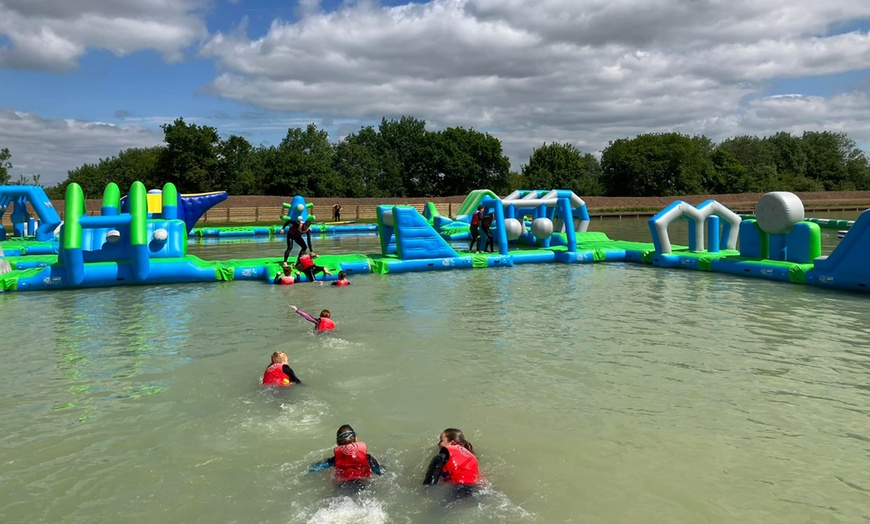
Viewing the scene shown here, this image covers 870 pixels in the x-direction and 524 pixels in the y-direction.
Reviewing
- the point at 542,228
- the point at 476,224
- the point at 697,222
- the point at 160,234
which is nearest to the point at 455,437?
the point at 160,234

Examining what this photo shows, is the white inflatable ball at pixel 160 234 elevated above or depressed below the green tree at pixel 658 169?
below

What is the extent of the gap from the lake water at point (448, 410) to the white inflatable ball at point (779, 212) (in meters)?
2.86

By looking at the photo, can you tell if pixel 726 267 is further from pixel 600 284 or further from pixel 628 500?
pixel 628 500

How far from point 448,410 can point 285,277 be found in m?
8.55

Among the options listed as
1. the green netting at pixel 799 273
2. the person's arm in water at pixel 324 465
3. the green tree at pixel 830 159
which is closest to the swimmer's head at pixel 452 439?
the person's arm in water at pixel 324 465

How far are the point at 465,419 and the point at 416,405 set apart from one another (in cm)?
57

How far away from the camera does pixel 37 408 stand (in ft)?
20.8

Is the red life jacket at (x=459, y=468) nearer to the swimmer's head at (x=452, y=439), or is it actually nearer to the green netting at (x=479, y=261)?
the swimmer's head at (x=452, y=439)

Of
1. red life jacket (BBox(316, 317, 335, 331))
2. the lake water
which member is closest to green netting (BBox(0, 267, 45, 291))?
the lake water

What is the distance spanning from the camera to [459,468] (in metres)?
4.66

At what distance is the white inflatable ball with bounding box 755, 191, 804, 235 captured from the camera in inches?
540

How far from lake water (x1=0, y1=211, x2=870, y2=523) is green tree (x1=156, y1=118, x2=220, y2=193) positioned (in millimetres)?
37423

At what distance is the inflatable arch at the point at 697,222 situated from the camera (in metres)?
16.5

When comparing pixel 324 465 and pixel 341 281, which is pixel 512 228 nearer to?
pixel 341 281
